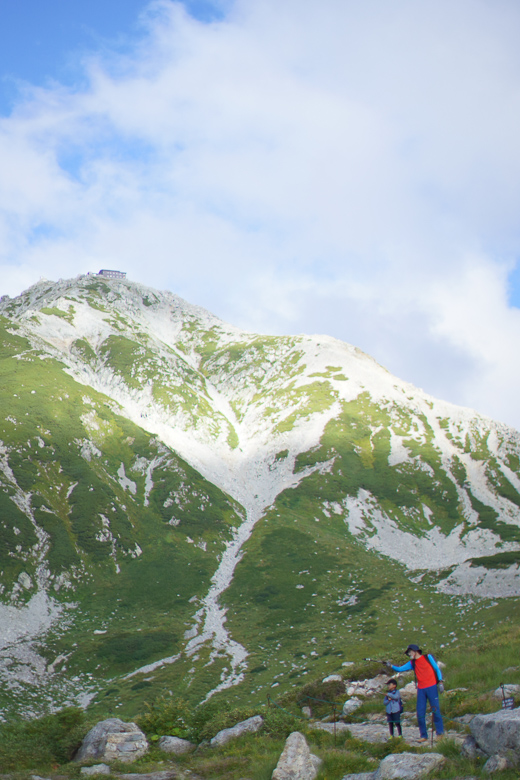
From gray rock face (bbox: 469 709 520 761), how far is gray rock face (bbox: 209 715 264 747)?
A: 12.4 meters

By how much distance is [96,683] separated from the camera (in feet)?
213

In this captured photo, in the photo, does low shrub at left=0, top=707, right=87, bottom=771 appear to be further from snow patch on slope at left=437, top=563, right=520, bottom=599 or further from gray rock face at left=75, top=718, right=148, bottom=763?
snow patch on slope at left=437, top=563, right=520, bottom=599

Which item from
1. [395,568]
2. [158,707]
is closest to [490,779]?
[158,707]

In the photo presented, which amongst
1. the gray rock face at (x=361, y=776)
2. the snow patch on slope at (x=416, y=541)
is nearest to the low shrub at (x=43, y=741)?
the gray rock face at (x=361, y=776)

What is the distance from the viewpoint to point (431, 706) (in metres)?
18.5

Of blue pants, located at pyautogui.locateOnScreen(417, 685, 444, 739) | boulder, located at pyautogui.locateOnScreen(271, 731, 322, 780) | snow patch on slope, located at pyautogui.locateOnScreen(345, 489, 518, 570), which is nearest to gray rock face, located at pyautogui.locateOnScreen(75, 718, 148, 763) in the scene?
boulder, located at pyautogui.locateOnScreen(271, 731, 322, 780)

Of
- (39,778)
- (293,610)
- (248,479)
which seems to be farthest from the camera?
(248,479)

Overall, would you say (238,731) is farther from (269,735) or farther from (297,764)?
(297,764)

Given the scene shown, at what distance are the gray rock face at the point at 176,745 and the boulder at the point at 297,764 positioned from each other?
942 cm

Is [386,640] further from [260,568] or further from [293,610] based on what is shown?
[260,568]

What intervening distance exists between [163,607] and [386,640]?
44063 mm

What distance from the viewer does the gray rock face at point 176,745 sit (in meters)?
23.9

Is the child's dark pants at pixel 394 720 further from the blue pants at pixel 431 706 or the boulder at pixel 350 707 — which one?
the boulder at pixel 350 707

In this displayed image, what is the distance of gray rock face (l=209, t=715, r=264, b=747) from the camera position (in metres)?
23.4
